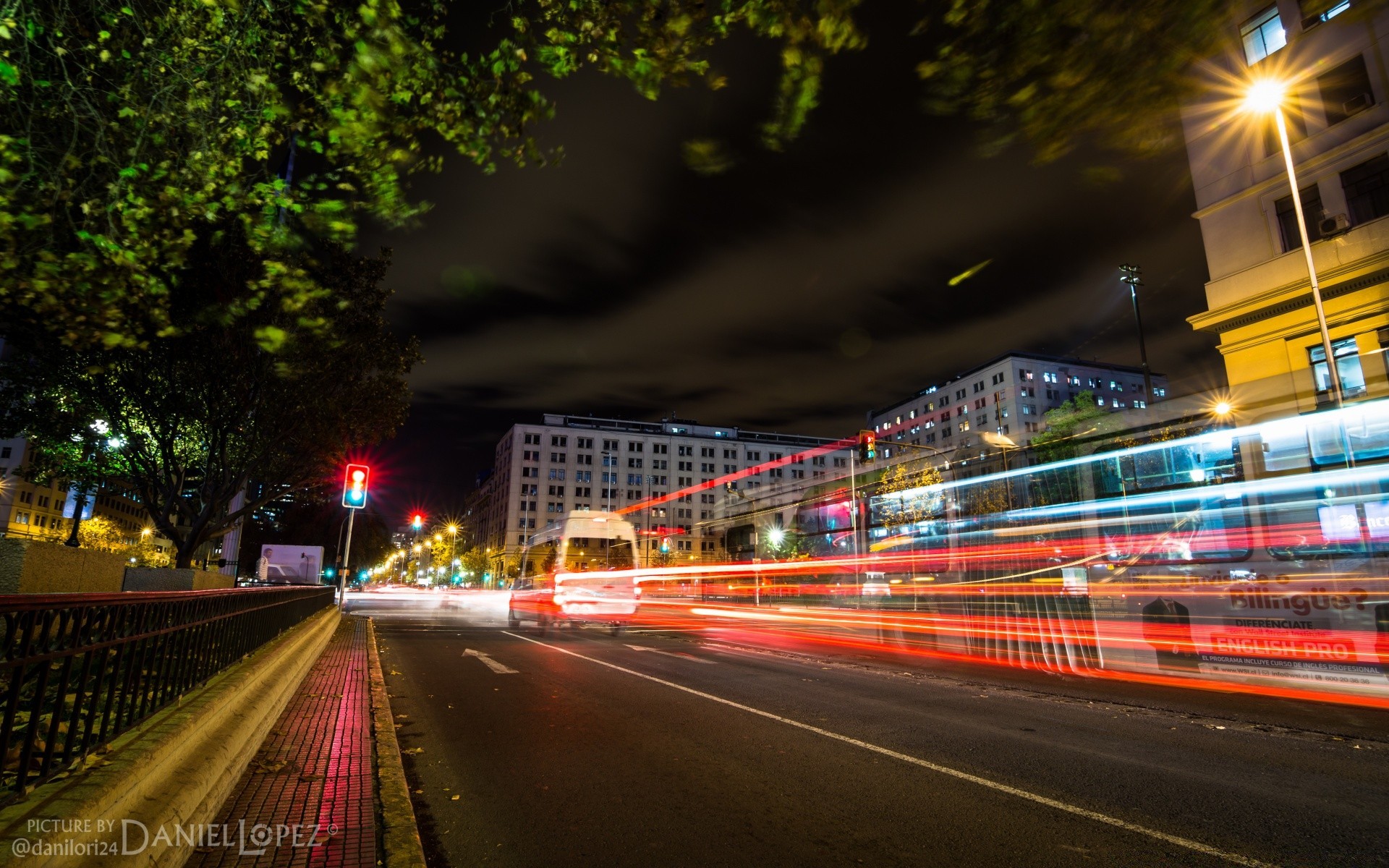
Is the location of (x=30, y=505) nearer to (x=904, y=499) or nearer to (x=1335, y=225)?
(x=904, y=499)

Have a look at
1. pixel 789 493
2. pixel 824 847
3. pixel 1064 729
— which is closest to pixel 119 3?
pixel 824 847

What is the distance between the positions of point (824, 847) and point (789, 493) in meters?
118

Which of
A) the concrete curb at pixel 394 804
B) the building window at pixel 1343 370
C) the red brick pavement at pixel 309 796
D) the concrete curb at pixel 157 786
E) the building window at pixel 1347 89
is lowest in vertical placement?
the concrete curb at pixel 394 804

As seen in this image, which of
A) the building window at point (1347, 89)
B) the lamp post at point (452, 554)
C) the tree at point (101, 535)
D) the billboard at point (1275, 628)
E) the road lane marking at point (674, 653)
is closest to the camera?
Result: the billboard at point (1275, 628)

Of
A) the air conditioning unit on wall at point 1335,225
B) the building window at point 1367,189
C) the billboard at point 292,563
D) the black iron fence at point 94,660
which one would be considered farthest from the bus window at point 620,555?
the building window at point 1367,189

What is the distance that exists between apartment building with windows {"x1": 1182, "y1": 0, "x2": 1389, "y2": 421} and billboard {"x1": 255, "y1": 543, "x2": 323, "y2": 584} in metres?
45.0

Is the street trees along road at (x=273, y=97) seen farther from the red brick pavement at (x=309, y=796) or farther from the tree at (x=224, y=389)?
the tree at (x=224, y=389)

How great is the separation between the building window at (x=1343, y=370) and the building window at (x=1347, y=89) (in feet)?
24.9

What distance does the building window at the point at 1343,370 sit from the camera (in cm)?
2053

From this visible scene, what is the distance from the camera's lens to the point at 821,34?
424 cm

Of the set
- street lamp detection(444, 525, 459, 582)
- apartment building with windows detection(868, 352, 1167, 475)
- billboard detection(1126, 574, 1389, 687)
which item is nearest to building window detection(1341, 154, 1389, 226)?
billboard detection(1126, 574, 1389, 687)

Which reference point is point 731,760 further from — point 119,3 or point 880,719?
point 119,3

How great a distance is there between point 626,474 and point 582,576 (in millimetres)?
→ 101390

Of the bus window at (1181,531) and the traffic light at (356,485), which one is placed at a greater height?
the traffic light at (356,485)
